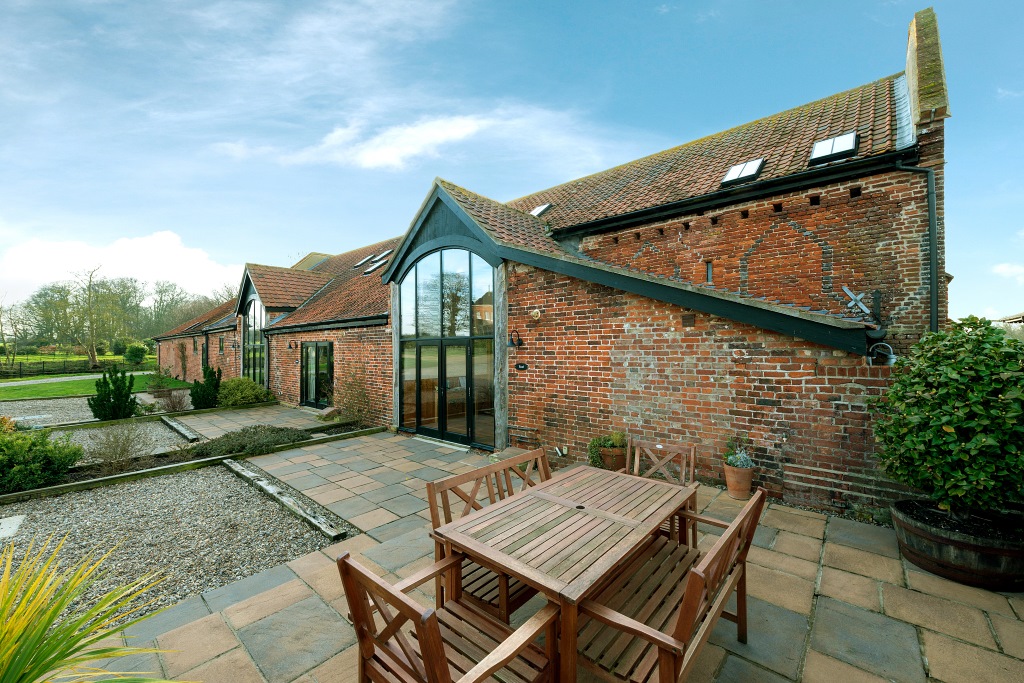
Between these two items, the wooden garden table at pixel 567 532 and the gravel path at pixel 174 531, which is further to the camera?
the gravel path at pixel 174 531

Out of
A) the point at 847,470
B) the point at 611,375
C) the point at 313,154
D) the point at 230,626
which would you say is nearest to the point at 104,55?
the point at 313,154

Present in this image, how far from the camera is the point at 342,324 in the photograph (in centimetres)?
1062

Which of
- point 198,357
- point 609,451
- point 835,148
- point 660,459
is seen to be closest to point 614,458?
point 609,451

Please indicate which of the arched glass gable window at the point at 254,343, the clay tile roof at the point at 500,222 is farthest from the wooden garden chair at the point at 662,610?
the arched glass gable window at the point at 254,343

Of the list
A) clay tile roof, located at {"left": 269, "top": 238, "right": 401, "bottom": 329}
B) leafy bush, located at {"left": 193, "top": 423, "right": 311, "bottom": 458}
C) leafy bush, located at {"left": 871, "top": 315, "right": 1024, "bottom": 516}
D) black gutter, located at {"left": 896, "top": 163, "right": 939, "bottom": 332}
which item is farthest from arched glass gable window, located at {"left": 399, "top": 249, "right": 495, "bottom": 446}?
black gutter, located at {"left": 896, "top": 163, "right": 939, "bottom": 332}

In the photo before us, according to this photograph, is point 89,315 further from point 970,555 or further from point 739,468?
point 970,555

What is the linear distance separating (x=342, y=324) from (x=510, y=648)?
1037 centimetres

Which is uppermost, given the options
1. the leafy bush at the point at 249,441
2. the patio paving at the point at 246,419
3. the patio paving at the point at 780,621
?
the patio paving at the point at 780,621

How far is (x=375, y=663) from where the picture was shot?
1.85m

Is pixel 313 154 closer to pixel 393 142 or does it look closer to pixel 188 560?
pixel 393 142

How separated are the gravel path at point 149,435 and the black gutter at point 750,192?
9.67m

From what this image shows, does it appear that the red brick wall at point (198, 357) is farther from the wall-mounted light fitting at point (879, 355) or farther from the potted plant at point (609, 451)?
the wall-mounted light fitting at point (879, 355)

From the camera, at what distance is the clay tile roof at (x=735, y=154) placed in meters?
6.93

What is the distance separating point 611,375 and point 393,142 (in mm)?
9491
